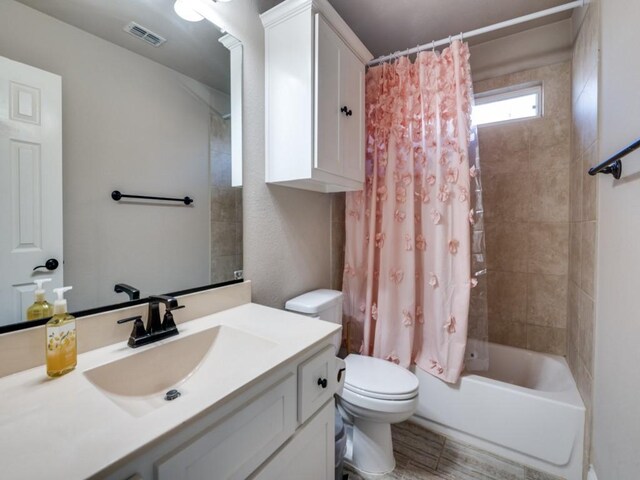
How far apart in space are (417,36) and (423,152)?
0.90 metres

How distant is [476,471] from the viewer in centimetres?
139

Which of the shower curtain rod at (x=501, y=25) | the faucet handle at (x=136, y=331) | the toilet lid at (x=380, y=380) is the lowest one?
the toilet lid at (x=380, y=380)

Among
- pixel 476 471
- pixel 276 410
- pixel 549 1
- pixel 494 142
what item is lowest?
pixel 476 471

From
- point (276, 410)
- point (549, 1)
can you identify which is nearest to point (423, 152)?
point (549, 1)

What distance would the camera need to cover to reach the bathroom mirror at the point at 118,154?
72 centimetres

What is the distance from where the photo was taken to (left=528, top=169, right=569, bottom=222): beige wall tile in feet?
5.91

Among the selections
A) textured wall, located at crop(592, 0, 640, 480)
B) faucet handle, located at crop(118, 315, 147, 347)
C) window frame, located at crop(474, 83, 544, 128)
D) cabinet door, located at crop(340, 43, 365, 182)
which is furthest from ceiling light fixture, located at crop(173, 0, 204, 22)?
window frame, located at crop(474, 83, 544, 128)

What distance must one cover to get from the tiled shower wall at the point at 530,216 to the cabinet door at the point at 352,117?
3.44ft

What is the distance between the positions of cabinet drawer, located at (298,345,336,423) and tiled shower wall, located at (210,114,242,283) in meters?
0.57

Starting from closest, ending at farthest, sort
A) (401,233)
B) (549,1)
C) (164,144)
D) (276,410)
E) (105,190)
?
(276,410) → (105,190) → (164,144) → (549,1) → (401,233)

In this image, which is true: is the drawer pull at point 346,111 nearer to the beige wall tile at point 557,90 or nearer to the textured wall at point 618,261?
the textured wall at point 618,261

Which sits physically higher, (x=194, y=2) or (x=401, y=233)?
(x=194, y=2)

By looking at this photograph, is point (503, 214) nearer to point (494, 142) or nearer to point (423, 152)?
point (494, 142)

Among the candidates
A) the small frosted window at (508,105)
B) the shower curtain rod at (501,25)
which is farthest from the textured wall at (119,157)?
the small frosted window at (508,105)
